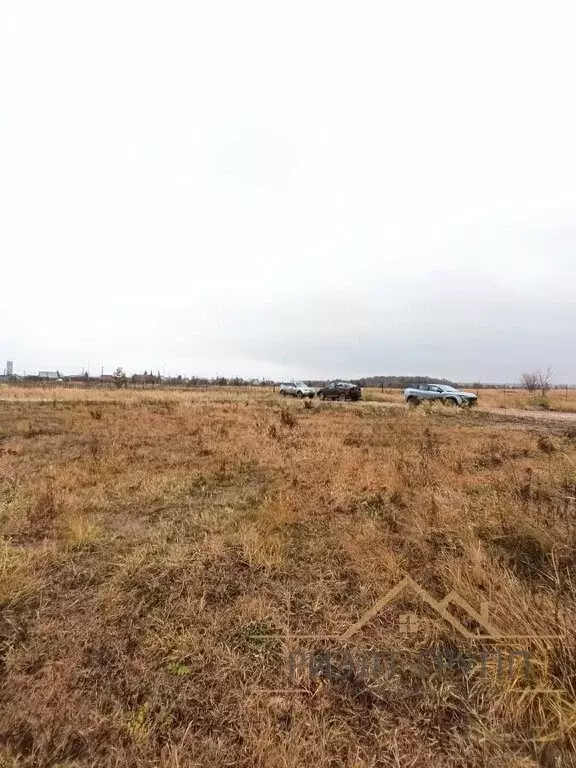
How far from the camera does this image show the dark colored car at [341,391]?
2947cm

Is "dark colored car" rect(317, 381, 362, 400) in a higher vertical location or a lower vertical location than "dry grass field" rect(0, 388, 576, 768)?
higher

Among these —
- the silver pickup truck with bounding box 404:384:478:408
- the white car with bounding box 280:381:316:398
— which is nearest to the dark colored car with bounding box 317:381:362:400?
the white car with bounding box 280:381:316:398

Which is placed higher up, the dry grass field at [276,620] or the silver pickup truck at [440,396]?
the silver pickup truck at [440,396]

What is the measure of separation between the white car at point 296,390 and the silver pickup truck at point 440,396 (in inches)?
435

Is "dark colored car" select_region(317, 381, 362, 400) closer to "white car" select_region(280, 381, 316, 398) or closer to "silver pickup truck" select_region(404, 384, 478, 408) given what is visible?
"white car" select_region(280, 381, 316, 398)

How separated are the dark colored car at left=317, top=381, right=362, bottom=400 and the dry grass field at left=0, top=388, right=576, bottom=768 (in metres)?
24.0

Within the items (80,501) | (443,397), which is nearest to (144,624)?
(80,501)

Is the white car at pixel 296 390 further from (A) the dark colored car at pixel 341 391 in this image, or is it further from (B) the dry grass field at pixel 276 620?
(B) the dry grass field at pixel 276 620

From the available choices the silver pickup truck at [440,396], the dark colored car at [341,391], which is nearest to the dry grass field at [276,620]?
the silver pickup truck at [440,396]

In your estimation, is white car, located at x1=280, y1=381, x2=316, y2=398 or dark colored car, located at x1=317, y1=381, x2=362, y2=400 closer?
dark colored car, located at x1=317, y1=381, x2=362, y2=400

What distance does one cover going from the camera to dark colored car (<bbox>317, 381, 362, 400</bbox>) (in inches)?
1160

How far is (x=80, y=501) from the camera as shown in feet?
16.1

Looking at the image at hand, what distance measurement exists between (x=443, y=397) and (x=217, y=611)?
926 inches

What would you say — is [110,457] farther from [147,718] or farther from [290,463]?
[147,718]
